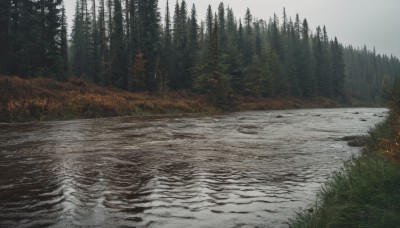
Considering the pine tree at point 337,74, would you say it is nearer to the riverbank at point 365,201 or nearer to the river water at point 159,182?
the river water at point 159,182

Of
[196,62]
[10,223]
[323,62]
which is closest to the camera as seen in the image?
[10,223]

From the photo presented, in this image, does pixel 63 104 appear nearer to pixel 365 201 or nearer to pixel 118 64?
pixel 118 64

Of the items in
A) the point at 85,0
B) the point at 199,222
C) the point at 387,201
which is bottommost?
the point at 199,222

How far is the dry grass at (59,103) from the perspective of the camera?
26.7 m

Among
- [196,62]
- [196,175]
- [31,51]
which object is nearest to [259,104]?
[196,62]

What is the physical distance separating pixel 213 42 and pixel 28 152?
41615 millimetres

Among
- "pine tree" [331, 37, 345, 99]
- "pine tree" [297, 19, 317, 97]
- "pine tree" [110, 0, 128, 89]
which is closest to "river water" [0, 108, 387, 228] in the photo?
"pine tree" [110, 0, 128, 89]

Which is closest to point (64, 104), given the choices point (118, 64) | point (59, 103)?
point (59, 103)

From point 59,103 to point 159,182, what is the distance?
2396cm

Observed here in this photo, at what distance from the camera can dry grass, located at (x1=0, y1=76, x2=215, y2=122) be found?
1052 inches

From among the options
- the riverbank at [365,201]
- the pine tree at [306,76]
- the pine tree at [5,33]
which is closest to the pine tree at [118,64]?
the pine tree at [5,33]

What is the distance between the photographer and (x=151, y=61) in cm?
5666

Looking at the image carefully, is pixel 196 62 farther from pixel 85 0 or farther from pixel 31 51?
pixel 85 0

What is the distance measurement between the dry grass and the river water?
12312 mm
